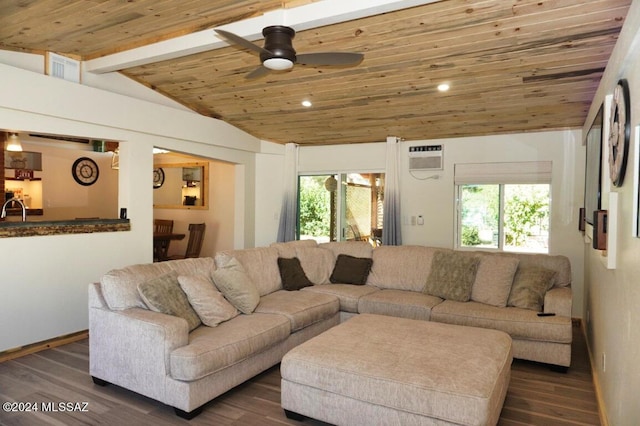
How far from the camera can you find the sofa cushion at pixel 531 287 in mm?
3863

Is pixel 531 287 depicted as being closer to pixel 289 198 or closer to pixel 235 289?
pixel 235 289

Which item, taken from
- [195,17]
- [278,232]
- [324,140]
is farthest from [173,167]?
[195,17]

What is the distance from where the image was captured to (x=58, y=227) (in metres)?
4.11

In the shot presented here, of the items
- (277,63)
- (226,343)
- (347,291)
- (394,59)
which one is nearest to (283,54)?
(277,63)

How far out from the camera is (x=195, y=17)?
3.43 meters

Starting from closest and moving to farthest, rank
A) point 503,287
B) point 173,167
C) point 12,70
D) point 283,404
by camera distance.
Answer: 1. point 283,404
2. point 12,70
3. point 503,287
4. point 173,167

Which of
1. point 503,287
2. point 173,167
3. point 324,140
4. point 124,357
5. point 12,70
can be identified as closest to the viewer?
point 124,357

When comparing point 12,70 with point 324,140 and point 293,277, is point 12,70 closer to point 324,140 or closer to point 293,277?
point 293,277

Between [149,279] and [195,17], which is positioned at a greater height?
[195,17]

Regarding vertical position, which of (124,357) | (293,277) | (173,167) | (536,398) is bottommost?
(536,398)

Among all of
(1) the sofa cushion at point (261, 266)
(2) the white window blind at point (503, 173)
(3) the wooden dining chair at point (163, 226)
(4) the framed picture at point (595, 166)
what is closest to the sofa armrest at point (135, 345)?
(1) the sofa cushion at point (261, 266)

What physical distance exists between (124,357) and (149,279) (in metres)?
0.57

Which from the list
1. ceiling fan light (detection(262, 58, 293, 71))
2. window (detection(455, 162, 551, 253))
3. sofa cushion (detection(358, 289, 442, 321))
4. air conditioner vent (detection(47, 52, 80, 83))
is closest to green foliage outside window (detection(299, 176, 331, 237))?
window (detection(455, 162, 551, 253))

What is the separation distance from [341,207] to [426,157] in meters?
1.59
